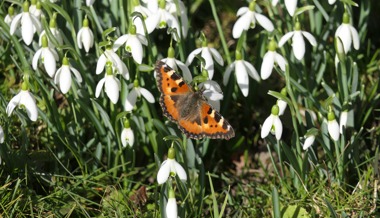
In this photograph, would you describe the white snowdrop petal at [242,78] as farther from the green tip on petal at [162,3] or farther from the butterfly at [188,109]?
the green tip on petal at [162,3]

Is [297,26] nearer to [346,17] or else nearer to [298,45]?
[298,45]

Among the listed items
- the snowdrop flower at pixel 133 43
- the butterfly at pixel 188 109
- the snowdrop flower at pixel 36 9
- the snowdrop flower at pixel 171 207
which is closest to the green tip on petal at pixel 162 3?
the snowdrop flower at pixel 133 43

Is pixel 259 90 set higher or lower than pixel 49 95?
lower

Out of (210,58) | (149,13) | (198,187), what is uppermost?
(149,13)

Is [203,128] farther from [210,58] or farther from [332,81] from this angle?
[332,81]

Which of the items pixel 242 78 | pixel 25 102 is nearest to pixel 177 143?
pixel 242 78

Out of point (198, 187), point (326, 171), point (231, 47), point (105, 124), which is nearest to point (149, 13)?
point (105, 124)

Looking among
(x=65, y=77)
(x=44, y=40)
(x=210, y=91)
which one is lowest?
(x=210, y=91)
